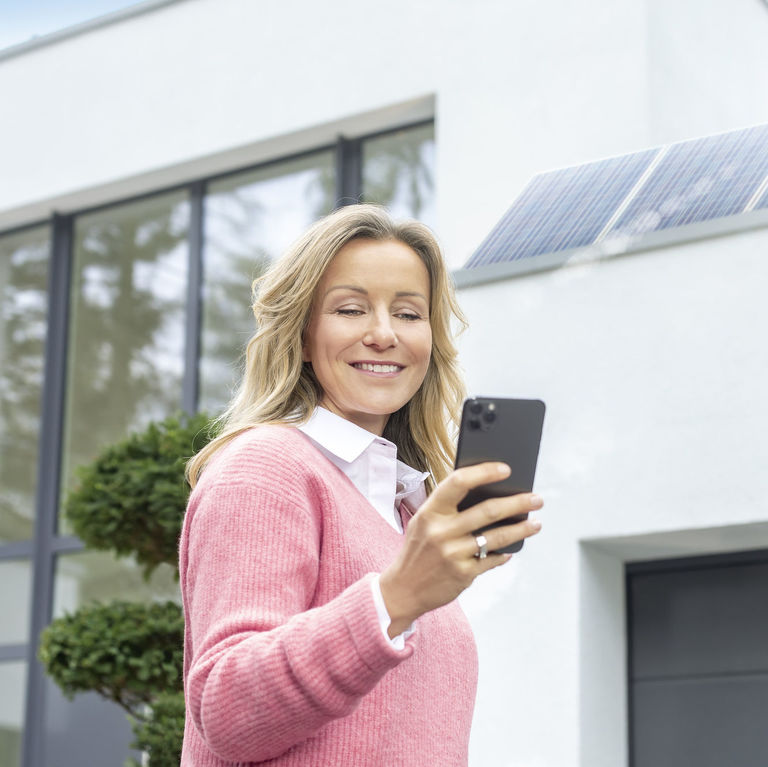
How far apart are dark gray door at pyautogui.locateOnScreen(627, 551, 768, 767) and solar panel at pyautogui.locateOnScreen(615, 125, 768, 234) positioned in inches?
53.4

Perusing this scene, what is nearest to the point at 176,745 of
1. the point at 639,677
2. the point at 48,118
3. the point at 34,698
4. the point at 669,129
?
the point at 639,677

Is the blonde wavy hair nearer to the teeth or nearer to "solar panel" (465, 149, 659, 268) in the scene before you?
the teeth

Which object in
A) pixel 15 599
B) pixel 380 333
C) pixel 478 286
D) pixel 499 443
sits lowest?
pixel 499 443

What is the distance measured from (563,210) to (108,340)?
3.96 m

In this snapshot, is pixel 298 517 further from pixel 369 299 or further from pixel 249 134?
pixel 249 134

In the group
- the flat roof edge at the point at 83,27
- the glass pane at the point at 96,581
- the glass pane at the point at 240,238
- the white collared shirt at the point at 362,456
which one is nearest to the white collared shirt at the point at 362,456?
the white collared shirt at the point at 362,456

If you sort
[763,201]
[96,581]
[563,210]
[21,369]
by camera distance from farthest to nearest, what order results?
[21,369]
[96,581]
[563,210]
[763,201]

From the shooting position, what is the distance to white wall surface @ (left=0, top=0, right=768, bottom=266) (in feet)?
19.5

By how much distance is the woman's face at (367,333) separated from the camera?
2.02 meters

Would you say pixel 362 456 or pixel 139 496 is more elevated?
pixel 139 496

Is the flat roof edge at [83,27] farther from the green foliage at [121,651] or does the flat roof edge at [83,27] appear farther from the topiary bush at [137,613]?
the green foliage at [121,651]

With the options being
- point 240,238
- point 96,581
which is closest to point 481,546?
point 240,238

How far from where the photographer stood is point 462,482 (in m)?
1.47

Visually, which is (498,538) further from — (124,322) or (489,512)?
(124,322)
